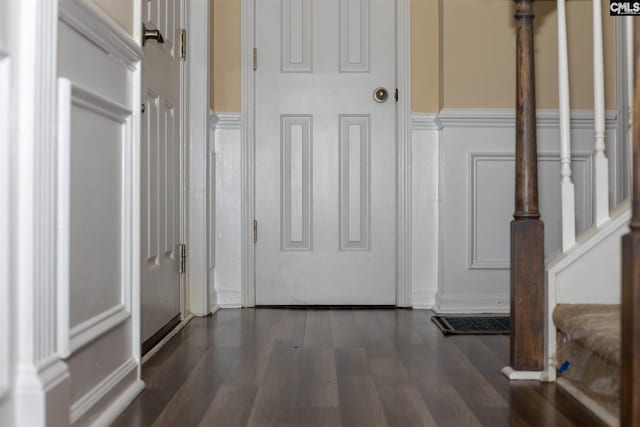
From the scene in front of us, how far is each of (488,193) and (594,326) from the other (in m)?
1.50

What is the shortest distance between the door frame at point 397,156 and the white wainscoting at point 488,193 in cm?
17

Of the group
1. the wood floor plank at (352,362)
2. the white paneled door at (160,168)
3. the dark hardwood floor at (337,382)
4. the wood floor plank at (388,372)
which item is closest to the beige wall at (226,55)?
the white paneled door at (160,168)

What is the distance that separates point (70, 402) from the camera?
1.32 m

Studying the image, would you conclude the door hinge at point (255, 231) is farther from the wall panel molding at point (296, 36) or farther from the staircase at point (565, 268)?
the staircase at point (565, 268)

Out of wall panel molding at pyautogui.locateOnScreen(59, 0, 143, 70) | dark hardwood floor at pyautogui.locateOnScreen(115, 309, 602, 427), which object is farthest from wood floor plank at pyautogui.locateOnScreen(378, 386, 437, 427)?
wall panel molding at pyautogui.locateOnScreen(59, 0, 143, 70)


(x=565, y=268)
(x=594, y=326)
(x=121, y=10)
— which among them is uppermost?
(x=121, y=10)

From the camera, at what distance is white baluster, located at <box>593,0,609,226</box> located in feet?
5.87

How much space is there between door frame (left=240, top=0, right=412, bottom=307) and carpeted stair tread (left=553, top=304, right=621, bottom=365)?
1.34m

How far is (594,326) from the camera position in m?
1.60

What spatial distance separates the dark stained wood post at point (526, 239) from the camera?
185 centimetres

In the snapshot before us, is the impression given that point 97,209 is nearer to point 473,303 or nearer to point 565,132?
point 565,132

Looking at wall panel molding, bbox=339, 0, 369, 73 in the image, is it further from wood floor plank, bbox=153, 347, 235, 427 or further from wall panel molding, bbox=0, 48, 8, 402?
wall panel molding, bbox=0, 48, 8, 402

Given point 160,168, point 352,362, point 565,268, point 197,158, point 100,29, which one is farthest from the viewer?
point 197,158

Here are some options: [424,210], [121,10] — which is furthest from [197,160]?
[121,10]
